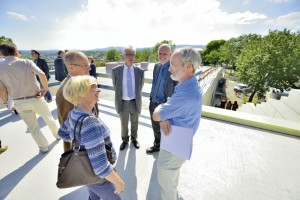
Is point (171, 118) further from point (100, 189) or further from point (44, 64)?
point (44, 64)

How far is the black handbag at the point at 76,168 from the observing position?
3.57 feet

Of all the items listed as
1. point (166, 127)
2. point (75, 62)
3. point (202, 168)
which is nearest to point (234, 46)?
point (202, 168)

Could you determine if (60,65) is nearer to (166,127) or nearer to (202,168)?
(166,127)

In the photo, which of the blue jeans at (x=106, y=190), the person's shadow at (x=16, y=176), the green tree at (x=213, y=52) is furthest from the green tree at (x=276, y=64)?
the green tree at (x=213, y=52)

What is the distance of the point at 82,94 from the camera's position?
1073mm

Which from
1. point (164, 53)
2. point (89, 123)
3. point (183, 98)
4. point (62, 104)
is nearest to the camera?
point (89, 123)

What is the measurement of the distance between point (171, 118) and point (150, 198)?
1.16 m

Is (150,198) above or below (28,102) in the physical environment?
below

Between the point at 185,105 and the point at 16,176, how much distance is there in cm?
259

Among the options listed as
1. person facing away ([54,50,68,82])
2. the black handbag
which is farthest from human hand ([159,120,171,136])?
person facing away ([54,50,68,82])

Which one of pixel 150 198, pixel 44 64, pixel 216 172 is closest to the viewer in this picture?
pixel 150 198

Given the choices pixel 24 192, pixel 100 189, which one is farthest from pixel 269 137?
pixel 24 192

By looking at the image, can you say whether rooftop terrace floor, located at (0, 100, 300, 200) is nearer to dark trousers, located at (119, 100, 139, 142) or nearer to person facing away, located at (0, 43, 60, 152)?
dark trousers, located at (119, 100, 139, 142)

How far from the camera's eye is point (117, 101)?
2.84 m
